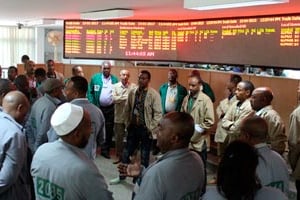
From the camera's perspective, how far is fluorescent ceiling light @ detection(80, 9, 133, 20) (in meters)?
6.82

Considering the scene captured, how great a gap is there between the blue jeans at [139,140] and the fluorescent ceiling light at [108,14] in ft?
6.08

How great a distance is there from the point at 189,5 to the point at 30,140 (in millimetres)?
2288

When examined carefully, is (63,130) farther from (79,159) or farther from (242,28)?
(242,28)

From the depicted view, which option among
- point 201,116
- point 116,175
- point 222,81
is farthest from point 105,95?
point 201,116

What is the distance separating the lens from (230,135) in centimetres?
521

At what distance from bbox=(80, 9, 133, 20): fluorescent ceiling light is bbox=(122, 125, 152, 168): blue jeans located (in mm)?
1852

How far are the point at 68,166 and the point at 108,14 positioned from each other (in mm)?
5073

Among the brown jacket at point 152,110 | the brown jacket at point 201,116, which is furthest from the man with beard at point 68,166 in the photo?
the brown jacket at point 152,110

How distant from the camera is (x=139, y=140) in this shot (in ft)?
19.8

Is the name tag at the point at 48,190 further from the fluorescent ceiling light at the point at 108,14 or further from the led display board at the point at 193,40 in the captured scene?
the fluorescent ceiling light at the point at 108,14

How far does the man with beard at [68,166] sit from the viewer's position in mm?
2227

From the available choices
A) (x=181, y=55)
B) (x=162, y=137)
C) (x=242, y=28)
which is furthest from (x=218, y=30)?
(x=162, y=137)

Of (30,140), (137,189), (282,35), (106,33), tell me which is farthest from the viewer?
(106,33)

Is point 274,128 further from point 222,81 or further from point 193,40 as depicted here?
point 193,40
